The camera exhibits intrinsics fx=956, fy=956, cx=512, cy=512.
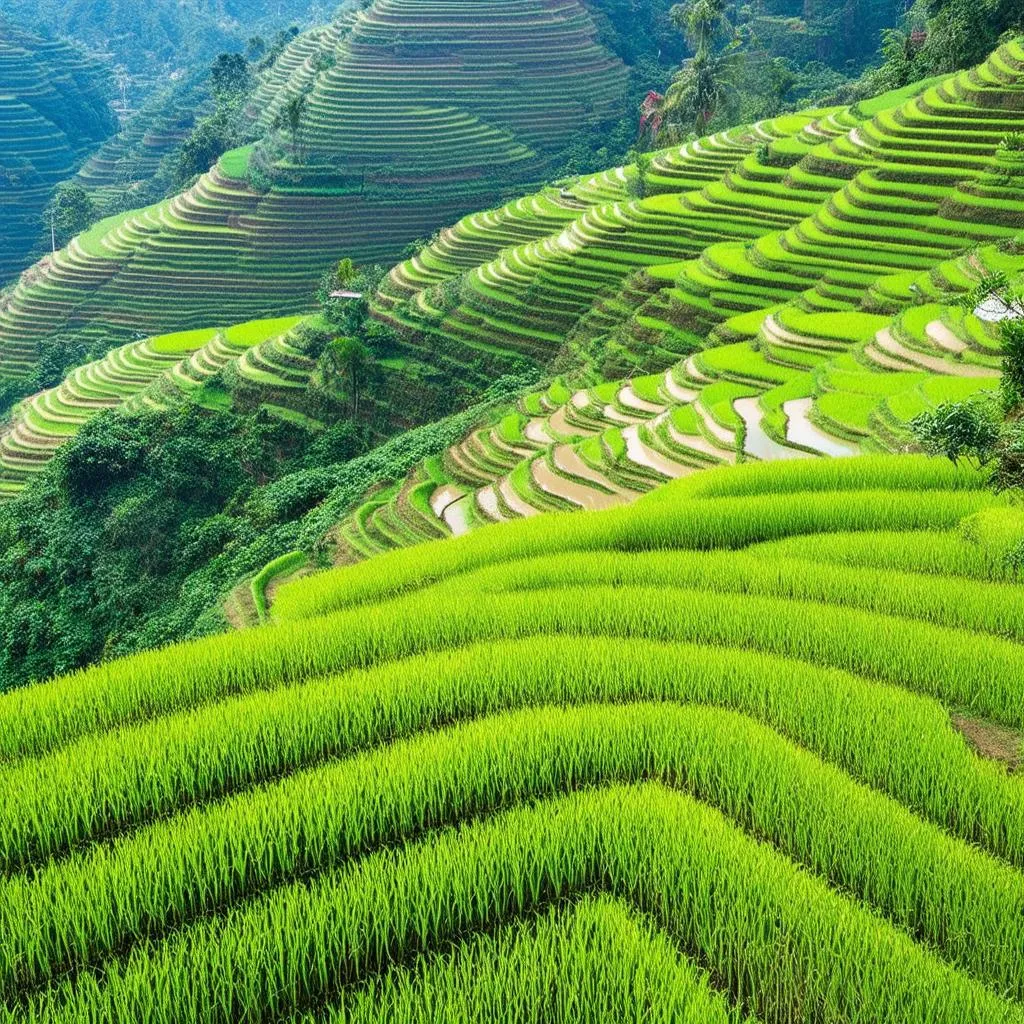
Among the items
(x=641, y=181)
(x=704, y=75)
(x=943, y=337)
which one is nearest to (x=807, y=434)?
(x=943, y=337)

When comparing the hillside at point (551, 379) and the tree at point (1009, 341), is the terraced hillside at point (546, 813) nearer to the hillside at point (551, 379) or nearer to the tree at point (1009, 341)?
the tree at point (1009, 341)

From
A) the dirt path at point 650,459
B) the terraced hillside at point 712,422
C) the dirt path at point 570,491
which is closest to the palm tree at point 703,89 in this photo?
the terraced hillside at point 712,422

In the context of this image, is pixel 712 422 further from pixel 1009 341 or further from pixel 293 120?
pixel 293 120

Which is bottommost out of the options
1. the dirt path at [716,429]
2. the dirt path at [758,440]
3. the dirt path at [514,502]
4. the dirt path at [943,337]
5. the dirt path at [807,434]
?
the dirt path at [514,502]

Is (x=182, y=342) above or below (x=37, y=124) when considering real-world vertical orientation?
below

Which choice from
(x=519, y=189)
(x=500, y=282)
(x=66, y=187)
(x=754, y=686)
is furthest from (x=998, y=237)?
(x=66, y=187)

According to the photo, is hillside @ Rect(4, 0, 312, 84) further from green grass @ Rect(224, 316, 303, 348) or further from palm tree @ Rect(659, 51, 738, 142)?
green grass @ Rect(224, 316, 303, 348)

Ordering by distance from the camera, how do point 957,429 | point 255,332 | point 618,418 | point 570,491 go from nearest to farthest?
point 957,429 < point 570,491 < point 618,418 < point 255,332
